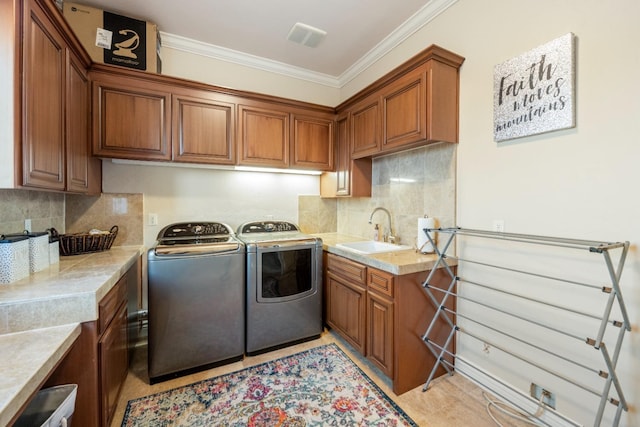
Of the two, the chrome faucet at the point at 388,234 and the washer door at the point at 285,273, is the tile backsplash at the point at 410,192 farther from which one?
the washer door at the point at 285,273

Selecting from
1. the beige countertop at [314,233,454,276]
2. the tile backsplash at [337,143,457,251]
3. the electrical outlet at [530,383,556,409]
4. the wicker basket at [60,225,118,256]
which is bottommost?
the electrical outlet at [530,383,556,409]

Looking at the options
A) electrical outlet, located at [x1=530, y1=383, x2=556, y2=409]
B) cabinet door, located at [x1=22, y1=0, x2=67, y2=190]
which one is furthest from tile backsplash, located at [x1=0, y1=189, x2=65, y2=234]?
electrical outlet, located at [x1=530, y1=383, x2=556, y2=409]

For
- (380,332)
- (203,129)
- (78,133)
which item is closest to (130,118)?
(78,133)

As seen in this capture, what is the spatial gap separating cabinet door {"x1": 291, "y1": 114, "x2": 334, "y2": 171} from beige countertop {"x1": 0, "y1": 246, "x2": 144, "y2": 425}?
6.37 feet

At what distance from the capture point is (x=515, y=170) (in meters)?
1.71

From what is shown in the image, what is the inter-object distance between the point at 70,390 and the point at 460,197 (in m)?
2.46

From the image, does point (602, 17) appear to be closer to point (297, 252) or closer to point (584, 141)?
point (584, 141)

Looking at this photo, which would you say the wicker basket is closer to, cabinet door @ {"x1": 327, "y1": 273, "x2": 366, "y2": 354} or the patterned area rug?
the patterned area rug

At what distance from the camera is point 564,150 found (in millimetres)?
1481

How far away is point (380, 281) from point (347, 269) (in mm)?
430

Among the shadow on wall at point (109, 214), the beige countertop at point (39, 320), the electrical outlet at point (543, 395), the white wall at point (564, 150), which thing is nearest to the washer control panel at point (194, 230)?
the shadow on wall at point (109, 214)

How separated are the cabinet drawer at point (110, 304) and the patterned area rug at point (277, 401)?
2.31 ft

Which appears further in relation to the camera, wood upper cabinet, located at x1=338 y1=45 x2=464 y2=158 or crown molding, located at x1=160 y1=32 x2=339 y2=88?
crown molding, located at x1=160 y1=32 x2=339 y2=88

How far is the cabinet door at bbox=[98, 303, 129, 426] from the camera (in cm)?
138
